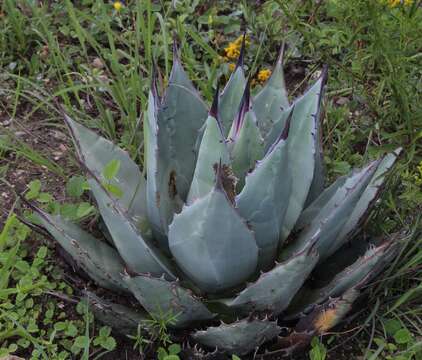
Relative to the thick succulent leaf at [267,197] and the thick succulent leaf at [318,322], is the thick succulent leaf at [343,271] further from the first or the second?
the thick succulent leaf at [267,197]

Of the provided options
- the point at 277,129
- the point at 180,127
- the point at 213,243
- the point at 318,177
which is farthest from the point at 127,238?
the point at 318,177

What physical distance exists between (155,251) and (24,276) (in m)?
0.52

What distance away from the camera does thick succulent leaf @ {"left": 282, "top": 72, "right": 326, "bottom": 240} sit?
6.61ft

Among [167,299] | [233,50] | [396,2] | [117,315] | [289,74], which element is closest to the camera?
[167,299]

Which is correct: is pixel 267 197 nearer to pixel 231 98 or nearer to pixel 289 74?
pixel 231 98

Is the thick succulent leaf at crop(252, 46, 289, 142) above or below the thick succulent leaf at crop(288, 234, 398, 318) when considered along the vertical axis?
above

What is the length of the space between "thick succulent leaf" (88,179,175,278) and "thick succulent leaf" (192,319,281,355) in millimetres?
203

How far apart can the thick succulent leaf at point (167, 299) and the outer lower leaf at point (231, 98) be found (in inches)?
20.3

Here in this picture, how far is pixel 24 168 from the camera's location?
9.17 feet

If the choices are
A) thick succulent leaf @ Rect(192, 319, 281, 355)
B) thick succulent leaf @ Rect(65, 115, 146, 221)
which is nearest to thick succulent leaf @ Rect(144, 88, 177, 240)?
thick succulent leaf @ Rect(65, 115, 146, 221)

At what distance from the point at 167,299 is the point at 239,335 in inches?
8.7

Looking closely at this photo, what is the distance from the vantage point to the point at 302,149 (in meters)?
2.04

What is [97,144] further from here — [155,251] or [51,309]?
[51,309]

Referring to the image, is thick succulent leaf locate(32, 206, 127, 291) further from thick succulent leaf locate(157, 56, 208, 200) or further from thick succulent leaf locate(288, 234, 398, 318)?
thick succulent leaf locate(288, 234, 398, 318)
